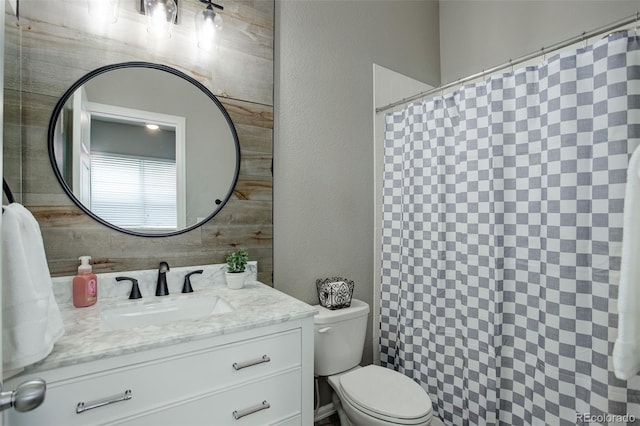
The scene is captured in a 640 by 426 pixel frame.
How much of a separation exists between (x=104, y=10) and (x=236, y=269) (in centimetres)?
126

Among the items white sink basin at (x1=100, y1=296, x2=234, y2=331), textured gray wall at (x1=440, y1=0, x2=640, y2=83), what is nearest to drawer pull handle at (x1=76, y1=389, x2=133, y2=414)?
white sink basin at (x1=100, y1=296, x2=234, y2=331)

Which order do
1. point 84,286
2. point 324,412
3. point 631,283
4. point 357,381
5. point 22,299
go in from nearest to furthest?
point 22,299, point 631,283, point 84,286, point 357,381, point 324,412

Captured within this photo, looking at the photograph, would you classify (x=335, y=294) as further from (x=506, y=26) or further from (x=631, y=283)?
(x=506, y=26)

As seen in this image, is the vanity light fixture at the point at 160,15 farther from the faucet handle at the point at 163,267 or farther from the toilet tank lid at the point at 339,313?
the toilet tank lid at the point at 339,313

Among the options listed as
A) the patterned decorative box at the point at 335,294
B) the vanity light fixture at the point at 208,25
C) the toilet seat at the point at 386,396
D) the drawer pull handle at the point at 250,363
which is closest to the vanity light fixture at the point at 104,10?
the vanity light fixture at the point at 208,25

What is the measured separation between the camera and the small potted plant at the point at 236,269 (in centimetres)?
156

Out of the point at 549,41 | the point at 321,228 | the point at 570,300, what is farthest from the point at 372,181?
the point at 549,41

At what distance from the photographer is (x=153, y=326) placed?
1.09 m

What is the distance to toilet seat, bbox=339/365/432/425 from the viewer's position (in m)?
1.38

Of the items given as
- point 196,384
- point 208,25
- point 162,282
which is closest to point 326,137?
point 208,25

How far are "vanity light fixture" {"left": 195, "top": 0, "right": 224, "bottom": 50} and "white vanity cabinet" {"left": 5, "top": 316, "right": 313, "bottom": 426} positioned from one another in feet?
4.51

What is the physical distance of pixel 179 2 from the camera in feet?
5.10

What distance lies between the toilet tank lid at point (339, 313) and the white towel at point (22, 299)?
1114 mm

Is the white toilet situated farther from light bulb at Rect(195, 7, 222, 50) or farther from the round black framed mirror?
light bulb at Rect(195, 7, 222, 50)
